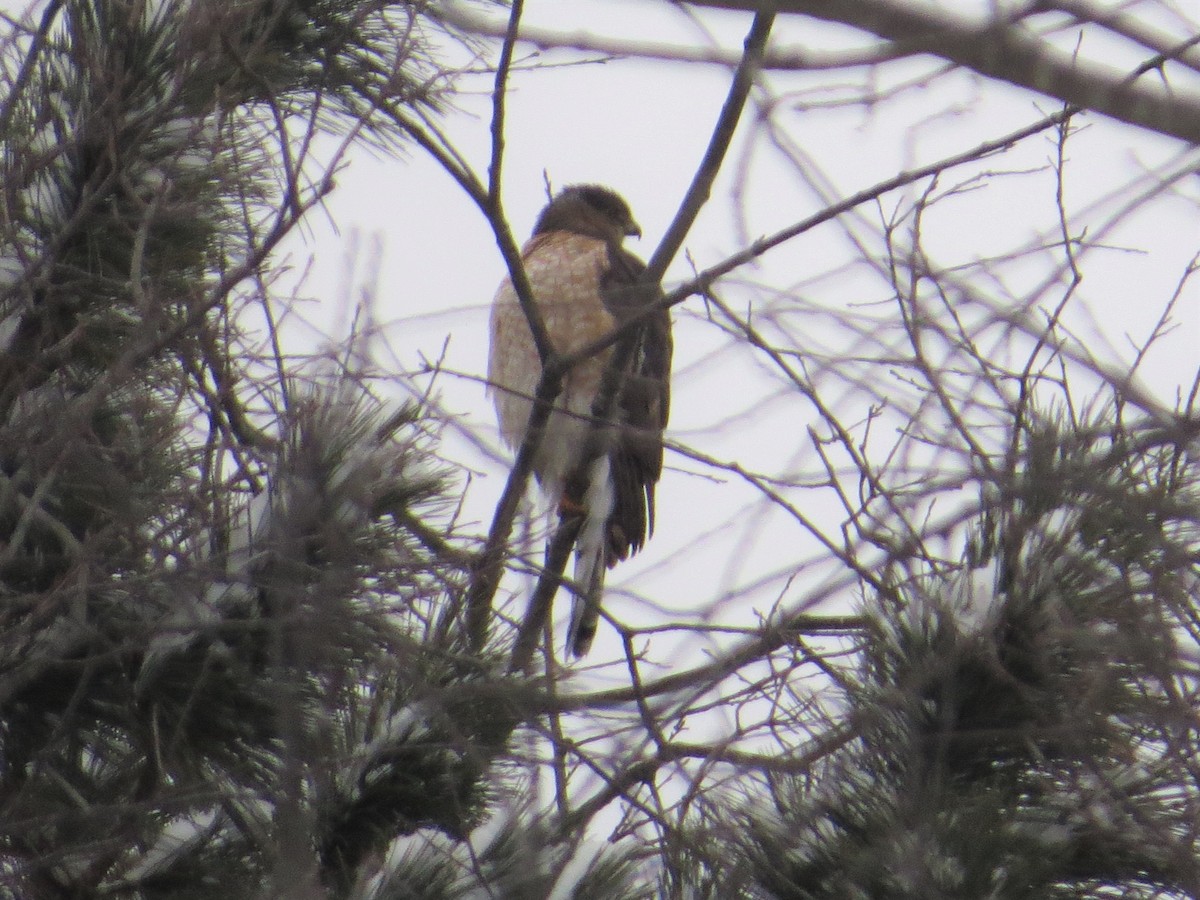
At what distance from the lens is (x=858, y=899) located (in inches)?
100

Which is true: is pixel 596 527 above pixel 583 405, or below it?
below

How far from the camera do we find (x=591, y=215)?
5785 mm

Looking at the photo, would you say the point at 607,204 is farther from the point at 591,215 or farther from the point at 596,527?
the point at 596,527

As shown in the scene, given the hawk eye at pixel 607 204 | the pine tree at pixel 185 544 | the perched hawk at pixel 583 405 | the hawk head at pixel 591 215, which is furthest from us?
the hawk eye at pixel 607 204

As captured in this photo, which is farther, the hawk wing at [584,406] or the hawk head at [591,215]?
the hawk head at [591,215]

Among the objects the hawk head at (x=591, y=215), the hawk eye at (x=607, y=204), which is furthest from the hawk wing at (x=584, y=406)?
the hawk eye at (x=607, y=204)

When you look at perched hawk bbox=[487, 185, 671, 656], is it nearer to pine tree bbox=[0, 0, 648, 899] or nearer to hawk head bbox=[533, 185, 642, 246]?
hawk head bbox=[533, 185, 642, 246]

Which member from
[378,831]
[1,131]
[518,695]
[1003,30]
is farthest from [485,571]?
[1003,30]

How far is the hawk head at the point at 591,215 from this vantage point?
568 centimetres

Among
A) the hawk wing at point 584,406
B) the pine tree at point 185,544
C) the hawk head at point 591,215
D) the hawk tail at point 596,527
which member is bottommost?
the pine tree at point 185,544

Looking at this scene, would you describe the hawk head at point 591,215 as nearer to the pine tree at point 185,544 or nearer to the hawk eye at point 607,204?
the hawk eye at point 607,204

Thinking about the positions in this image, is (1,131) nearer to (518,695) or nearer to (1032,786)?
(518,695)

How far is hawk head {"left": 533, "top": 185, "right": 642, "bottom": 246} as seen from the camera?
568cm

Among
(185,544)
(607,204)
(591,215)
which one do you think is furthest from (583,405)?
(185,544)
